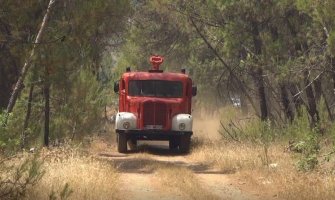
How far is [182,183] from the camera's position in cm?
1074

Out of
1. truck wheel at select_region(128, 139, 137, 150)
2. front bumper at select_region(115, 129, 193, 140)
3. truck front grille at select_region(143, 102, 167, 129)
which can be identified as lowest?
truck wheel at select_region(128, 139, 137, 150)

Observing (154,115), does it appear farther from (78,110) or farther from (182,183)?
(182,183)

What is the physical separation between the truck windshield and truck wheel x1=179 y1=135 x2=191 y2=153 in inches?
55.8

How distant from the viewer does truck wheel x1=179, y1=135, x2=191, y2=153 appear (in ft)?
59.0

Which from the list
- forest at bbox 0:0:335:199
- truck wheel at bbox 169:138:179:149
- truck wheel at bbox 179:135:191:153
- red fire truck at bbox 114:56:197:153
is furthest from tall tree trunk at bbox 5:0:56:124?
truck wheel at bbox 169:138:179:149

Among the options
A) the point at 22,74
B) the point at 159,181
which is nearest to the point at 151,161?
the point at 159,181

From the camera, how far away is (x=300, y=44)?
650 inches

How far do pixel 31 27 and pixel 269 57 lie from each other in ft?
24.5

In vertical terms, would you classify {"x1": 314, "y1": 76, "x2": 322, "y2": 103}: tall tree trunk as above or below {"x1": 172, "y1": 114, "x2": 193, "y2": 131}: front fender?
above

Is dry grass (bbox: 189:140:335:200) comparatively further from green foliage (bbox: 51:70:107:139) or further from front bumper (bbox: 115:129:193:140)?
green foliage (bbox: 51:70:107:139)

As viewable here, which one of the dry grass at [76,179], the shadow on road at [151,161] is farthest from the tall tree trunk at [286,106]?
the dry grass at [76,179]

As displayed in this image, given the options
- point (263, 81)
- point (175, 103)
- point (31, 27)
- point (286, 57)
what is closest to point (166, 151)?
point (175, 103)

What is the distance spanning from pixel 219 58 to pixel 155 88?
2.49 metres

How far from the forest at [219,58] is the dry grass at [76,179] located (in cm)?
22
